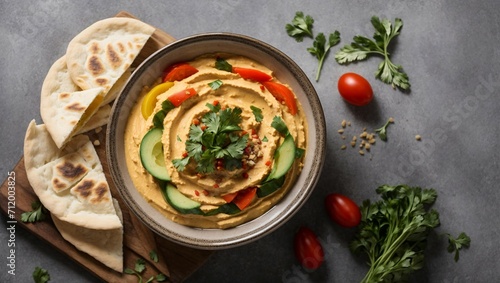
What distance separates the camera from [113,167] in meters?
4.36

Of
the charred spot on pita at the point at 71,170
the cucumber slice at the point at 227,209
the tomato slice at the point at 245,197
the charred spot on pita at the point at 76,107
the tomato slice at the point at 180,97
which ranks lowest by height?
the charred spot on pita at the point at 71,170

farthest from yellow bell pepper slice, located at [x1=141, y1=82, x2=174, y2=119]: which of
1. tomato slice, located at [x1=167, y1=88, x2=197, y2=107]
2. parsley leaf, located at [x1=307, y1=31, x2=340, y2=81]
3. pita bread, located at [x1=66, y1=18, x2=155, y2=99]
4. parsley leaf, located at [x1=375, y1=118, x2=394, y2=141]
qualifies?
parsley leaf, located at [x1=375, y1=118, x2=394, y2=141]

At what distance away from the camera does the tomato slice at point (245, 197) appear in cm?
431

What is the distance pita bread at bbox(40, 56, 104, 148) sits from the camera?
460 centimetres

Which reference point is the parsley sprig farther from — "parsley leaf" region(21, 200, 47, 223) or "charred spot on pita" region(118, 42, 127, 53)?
"charred spot on pita" region(118, 42, 127, 53)

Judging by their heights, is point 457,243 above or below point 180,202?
above

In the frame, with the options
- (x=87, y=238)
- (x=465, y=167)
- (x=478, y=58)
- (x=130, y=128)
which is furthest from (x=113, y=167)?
(x=478, y=58)

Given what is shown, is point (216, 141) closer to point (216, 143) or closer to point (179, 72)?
point (216, 143)

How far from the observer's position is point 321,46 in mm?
5121

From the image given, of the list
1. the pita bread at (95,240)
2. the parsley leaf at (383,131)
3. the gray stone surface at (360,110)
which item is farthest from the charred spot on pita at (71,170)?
the parsley leaf at (383,131)

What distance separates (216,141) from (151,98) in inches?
29.0

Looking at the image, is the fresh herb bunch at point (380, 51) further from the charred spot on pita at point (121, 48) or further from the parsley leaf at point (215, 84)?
the charred spot on pita at point (121, 48)

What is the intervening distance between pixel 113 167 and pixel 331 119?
7.15 feet

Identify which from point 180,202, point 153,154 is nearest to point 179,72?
point 153,154
